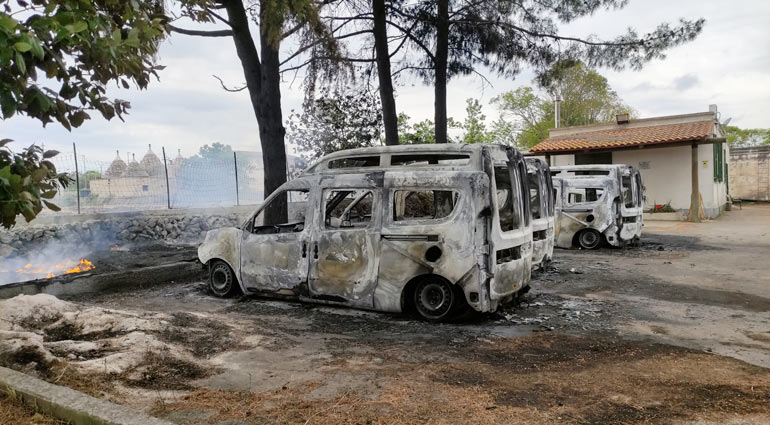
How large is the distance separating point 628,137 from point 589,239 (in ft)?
36.5

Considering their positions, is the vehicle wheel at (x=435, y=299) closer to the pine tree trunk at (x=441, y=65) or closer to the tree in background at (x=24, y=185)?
the tree in background at (x=24, y=185)

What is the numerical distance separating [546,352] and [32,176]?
421 centimetres

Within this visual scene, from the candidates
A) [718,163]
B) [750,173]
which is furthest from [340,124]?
[750,173]

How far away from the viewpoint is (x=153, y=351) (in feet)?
14.9

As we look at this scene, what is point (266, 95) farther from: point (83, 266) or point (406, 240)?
point (406, 240)

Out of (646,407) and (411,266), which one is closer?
(646,407)

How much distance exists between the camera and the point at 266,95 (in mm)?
9859

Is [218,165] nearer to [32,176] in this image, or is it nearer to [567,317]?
[567,317]

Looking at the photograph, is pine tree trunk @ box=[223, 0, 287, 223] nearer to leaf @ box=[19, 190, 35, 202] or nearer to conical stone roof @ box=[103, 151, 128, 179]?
conical stone roof @ box=[103, 151, 128, 179]

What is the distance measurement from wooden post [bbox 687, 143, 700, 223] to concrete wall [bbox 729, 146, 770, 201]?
12.0m

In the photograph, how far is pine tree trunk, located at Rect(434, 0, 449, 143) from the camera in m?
12.6

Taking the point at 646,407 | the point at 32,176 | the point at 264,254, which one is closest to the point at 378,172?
the point at 264,254

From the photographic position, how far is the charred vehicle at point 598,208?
39.7 feet

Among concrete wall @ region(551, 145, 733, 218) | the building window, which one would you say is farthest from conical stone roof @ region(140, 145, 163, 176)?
the building window
